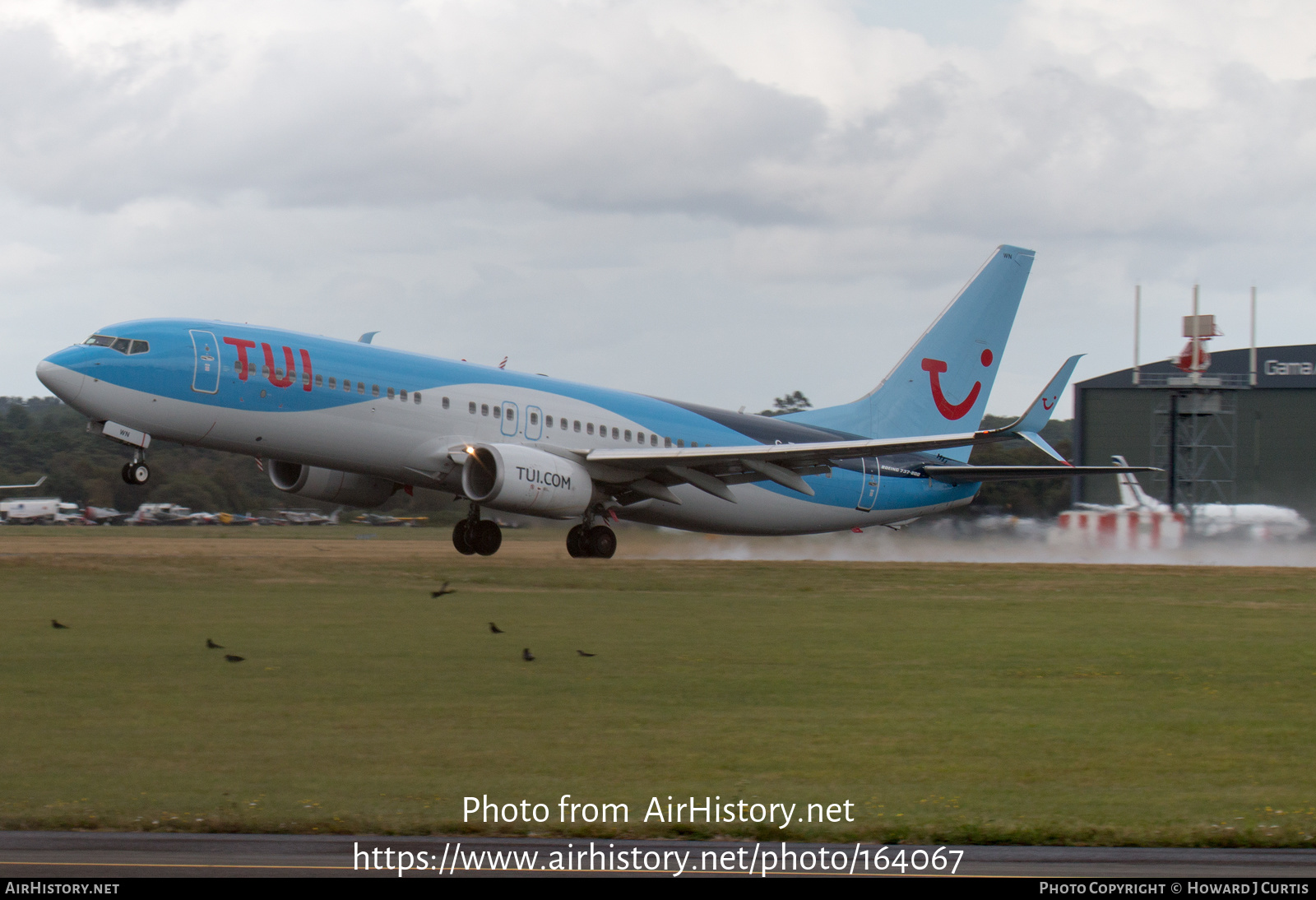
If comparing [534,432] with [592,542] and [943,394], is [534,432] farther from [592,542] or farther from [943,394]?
[943,394]

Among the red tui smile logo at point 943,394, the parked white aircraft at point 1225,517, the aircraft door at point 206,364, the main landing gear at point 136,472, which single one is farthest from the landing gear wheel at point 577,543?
the parked white aircraft at point 1225,517

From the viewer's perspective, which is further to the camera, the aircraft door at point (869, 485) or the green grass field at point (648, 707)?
the aircraft door at point (869, 485)

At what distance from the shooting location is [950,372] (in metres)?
38.7

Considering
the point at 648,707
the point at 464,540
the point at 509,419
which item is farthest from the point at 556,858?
the point at 464,540

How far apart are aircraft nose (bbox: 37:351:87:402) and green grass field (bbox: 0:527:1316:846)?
11.1 feet

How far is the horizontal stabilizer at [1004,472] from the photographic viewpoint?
32.5 meters

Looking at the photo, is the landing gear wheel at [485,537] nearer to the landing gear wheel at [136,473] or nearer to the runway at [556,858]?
the landing gear wheel at [136,473]

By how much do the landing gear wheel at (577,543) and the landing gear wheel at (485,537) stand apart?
66.8 inches

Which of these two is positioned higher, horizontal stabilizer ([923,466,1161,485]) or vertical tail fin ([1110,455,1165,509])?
horizontal stabilizer ([923,466,1161,485])

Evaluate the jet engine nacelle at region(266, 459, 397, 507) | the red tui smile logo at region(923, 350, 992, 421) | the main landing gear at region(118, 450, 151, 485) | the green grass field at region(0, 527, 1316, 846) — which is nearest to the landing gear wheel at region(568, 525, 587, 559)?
the jet engine nacelle at region(266, 459, 397, 507)

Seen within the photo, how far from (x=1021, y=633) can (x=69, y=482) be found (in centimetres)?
5451

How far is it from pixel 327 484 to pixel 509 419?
4544 millimetres

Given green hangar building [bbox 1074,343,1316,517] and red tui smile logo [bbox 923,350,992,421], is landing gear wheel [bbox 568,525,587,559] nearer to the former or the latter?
red tui smile logo [bbox 923,350,992,421]

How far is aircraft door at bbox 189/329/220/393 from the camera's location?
25.9 meters
